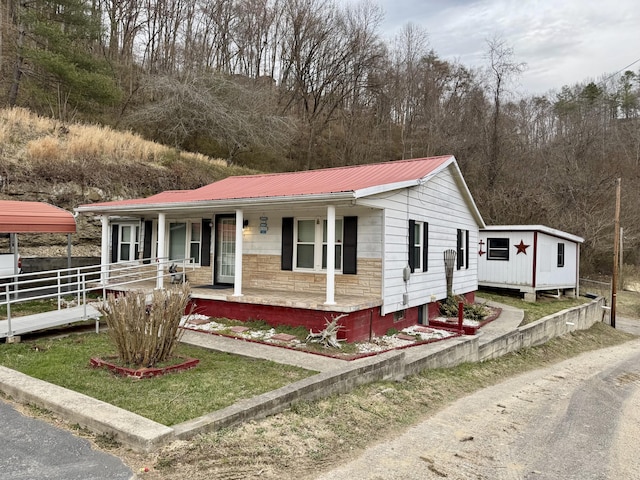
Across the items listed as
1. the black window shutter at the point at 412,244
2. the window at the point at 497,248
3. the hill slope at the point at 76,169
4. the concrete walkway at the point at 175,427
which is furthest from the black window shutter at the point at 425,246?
the hill slope at the point at 76,169

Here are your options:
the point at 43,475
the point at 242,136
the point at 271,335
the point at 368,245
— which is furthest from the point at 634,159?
the point at 43,475

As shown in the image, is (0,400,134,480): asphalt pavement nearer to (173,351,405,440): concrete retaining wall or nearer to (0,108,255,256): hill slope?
(173,351,405,440): concrete retaining wall

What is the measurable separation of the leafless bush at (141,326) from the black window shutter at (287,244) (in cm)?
428

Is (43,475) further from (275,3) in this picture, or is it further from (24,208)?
(275,3)

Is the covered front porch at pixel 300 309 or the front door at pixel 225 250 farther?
the front door at pixel 225 250

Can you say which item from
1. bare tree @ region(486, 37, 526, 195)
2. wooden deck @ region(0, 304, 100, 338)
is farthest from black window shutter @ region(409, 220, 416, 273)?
bare tree @ region(486, 37, 526, 195)

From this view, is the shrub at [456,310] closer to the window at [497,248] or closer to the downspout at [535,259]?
the downspout at [535,259]

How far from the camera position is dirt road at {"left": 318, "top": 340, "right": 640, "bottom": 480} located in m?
4.01

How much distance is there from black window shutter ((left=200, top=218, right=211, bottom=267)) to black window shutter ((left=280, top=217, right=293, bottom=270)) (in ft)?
7.64

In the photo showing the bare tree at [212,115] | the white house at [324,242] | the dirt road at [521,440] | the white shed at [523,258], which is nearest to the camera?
the dirt road at [521,440]

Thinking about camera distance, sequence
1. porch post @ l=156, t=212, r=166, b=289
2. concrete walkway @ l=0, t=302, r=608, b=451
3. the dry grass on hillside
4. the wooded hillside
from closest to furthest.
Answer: concrete walkway @ l=0, t=302, r=608, b=451 < porch post @ l=156, t=212, r=166, b=289 < the dry grass on hillside < the wooded hillside

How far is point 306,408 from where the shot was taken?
→ 4840 mm

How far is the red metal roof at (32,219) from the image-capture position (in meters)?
9.69

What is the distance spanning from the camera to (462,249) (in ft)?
42.0
